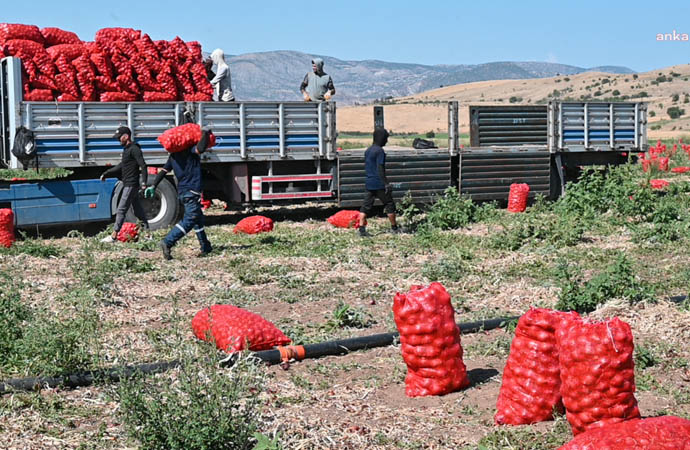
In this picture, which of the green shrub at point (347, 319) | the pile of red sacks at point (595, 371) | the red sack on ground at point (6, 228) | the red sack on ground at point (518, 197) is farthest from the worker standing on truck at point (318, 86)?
the pile of red sacks at point (595, 371)

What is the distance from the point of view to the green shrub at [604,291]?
822 cm

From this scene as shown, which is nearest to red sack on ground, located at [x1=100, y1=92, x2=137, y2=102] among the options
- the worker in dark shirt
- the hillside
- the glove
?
the glove

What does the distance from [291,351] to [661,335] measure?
3028 millimetres

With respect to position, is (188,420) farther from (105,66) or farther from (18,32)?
(18,32)

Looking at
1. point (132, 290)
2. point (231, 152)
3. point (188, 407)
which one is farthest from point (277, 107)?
point (188, 407)

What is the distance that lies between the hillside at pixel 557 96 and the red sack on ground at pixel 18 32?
4080cm

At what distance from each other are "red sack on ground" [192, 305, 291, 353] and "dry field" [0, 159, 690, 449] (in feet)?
0.98

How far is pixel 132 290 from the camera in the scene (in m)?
9.65

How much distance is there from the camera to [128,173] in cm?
1320

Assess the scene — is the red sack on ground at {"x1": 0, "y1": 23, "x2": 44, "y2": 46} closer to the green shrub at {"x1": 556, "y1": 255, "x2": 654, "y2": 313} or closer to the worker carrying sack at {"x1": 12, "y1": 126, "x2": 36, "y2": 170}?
the worker carrying sack at {"x1": 12, "y1": 126, "x2": 36, "y2": 170}

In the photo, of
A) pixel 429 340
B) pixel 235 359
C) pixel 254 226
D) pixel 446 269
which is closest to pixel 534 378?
pixel 429 340

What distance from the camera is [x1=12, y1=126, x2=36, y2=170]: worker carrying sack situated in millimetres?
Result: 13258

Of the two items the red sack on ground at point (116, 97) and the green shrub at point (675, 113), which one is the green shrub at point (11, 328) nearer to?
the red sack on ground at point (116, 97)

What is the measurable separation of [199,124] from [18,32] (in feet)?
10.5
